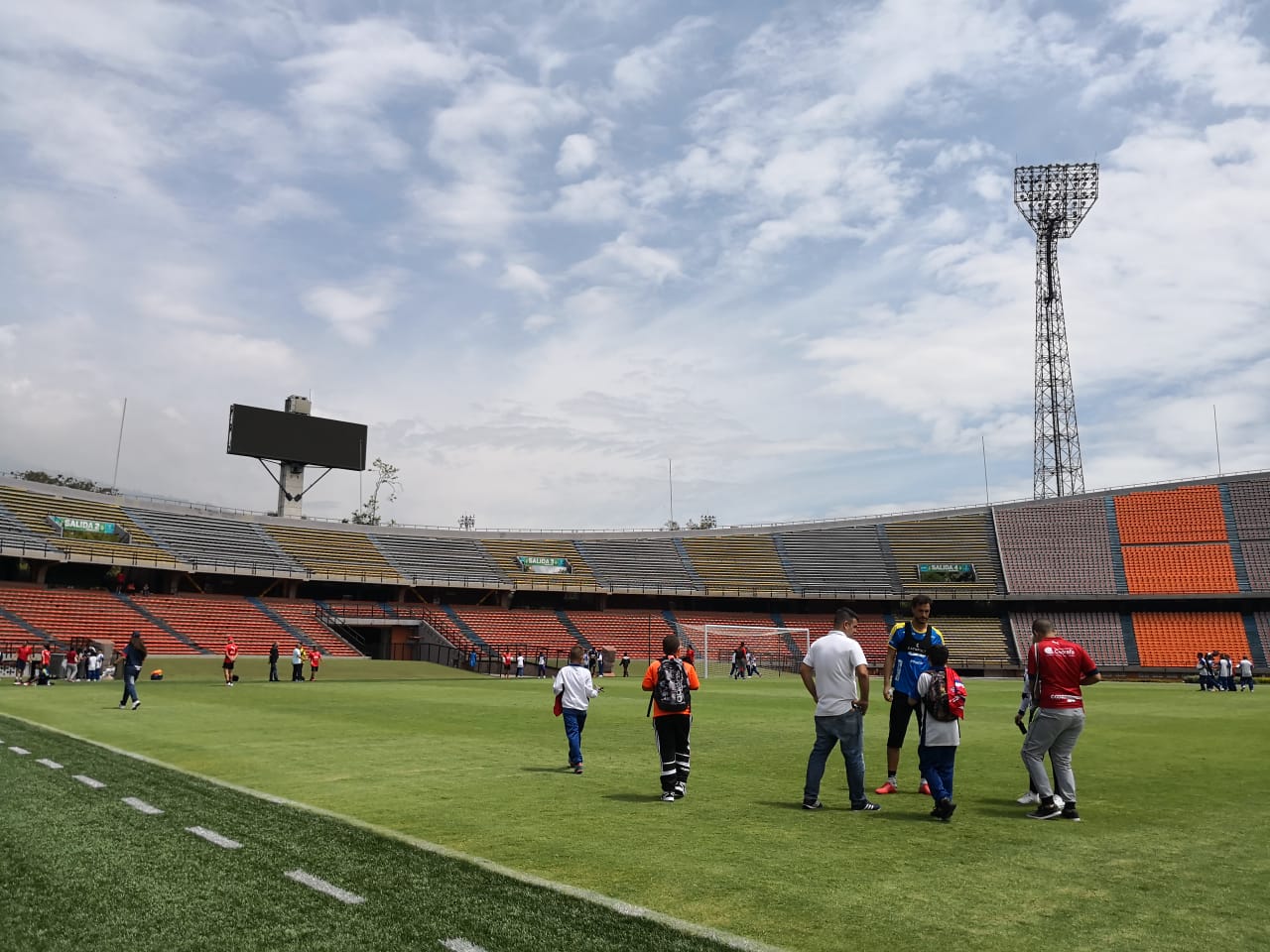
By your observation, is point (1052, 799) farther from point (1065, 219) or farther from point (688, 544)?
point (1065, 219)

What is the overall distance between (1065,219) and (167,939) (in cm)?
7795

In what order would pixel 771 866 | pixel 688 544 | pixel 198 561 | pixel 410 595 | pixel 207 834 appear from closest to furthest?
pixel 771 866
pixel 207 834
pixel 198 561
pixel 410 595
pixel 688 544

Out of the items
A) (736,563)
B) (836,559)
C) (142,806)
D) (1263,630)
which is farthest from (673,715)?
(836,559)

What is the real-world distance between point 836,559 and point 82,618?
51803mm

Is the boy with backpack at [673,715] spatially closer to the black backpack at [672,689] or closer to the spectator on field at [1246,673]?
the black backpack at [672,689]

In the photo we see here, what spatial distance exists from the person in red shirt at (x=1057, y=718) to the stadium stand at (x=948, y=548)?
62.3 metres

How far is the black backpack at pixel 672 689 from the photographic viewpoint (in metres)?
9.34

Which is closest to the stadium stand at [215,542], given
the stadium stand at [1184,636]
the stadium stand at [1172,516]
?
the stadium stand at [1184,636]

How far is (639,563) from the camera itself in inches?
2854

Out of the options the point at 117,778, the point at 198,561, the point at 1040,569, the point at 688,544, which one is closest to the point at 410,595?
the point at 198,561

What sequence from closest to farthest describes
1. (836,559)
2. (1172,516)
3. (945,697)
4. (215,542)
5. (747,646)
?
1. (945,697)
2. (747,646)
3. (215,542)
4. (1172,516)
5. (836,559)

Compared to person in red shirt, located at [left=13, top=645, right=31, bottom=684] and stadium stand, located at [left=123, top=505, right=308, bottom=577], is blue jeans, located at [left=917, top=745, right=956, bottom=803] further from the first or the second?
stadium stand, located at [left=123, top=505, right=308, bottom=577]

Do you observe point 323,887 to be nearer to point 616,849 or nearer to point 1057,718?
point 616,849

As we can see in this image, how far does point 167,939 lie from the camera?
475 cm
